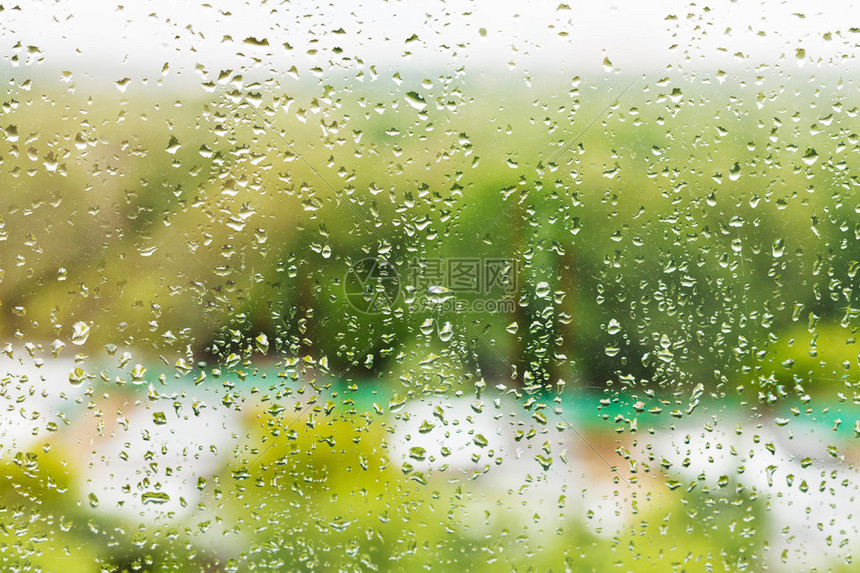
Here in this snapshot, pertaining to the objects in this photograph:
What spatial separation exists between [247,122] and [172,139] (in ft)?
0.26

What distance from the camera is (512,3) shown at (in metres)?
0.55

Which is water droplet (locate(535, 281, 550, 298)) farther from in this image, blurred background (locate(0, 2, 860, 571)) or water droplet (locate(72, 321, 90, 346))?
water droplet (locate(72, 321, 90, 346))

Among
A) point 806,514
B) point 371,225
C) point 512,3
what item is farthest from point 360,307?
point 806,514

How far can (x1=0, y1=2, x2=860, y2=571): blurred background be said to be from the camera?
55cm

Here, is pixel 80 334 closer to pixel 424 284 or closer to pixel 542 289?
pixel 424 284

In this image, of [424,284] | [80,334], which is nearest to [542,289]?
[424,284]

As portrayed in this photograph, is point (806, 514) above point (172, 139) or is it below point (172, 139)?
below

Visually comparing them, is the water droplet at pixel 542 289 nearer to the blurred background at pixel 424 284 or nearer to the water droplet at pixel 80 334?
the blurred background at pixel 424 284

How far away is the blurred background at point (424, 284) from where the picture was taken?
0.55 meters

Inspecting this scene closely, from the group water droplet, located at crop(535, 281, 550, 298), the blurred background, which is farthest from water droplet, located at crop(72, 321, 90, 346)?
water droplet, located at crop(535, 281, 550, 298)

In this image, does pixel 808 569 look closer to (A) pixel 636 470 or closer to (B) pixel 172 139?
(A) pixel 636 470

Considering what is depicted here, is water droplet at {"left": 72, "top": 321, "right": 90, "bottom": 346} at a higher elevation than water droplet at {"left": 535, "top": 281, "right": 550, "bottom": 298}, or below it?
below

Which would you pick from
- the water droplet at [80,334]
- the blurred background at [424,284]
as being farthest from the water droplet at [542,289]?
the water droplet at [80,334]

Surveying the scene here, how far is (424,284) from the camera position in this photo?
1.88ft
